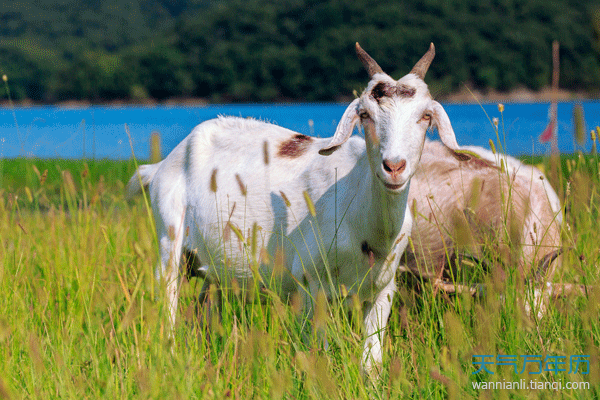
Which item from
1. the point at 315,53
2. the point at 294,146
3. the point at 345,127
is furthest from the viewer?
the point at 315,53

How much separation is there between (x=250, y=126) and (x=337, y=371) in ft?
5.68

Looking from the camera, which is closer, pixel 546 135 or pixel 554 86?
pixel 554 86

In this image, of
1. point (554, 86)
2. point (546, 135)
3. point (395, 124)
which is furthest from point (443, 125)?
point (546, 135)

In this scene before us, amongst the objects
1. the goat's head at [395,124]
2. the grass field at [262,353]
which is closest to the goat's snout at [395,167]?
the goat's head at [395,124]

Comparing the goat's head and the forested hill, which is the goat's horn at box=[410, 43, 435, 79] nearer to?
the goat's head

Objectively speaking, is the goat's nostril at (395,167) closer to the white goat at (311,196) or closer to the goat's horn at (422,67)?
the white goat at (311,196)

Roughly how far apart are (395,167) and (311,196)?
2.80ft

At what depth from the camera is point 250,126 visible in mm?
3225

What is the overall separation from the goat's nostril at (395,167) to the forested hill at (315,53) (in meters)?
19.4

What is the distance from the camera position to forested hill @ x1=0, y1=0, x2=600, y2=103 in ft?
84.5

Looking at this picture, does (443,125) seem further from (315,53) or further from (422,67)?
(315,53)

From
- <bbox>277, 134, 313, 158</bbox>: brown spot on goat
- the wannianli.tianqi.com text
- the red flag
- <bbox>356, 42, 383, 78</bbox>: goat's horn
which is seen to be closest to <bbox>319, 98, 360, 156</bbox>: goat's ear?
<bbox>356, 42, 383, 78</bbox>: goat's horn

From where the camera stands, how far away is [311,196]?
2629 millimetres

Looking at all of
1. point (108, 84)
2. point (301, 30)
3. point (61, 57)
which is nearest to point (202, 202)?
point (301, 30)
